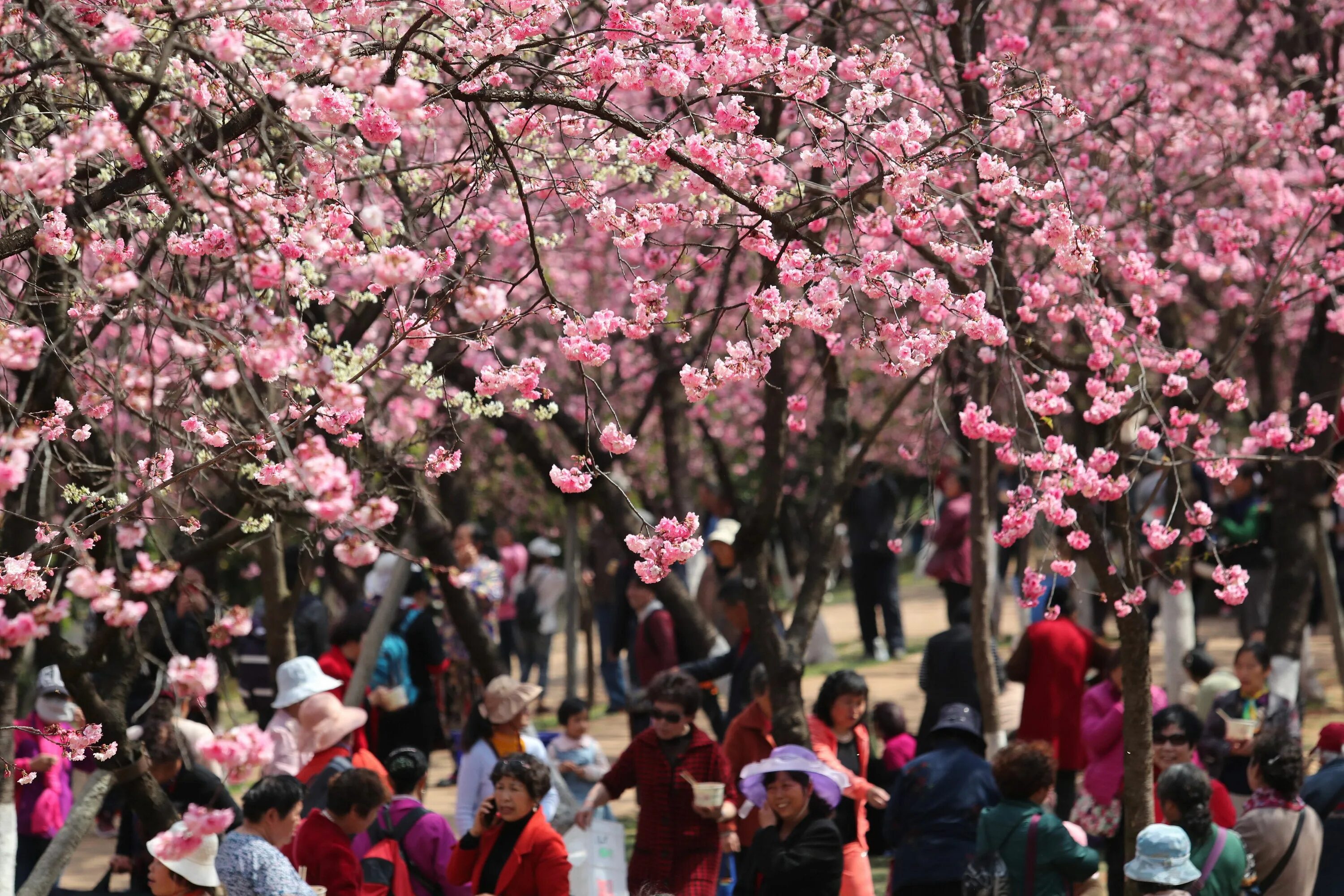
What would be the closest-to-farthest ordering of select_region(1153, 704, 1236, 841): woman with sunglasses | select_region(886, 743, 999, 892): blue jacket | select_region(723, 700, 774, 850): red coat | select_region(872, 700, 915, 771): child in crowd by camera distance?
select_region(886, 743, 999, 892): blue jacket < select_region(1153, 704, 1236, 841): woman with sunglasses < select_region(723, 700, 774, 850): red coat < select_region(872, 700, 915, 771): child in crowd

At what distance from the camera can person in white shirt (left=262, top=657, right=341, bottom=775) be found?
23.9ft

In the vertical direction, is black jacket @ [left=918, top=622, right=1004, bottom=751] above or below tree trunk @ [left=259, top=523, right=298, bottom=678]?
below

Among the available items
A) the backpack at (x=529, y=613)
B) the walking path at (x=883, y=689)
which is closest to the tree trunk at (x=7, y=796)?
the walking path at (x=883, y=689)

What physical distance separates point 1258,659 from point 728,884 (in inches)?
117

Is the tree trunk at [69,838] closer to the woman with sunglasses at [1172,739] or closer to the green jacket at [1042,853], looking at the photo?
the green jacket at [1042,853]

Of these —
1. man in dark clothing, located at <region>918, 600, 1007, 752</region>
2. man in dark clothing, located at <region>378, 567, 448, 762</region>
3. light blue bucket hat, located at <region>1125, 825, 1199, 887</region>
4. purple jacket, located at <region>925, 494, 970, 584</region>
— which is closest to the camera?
light blue bucket hat, located at <region>1125, 825, 1199, 887</region>

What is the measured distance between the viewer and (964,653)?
872 centimetres

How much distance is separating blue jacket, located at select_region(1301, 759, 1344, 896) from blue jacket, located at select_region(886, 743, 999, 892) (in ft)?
4.31

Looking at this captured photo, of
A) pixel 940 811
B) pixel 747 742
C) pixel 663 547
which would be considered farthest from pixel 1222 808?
pixel 663 547

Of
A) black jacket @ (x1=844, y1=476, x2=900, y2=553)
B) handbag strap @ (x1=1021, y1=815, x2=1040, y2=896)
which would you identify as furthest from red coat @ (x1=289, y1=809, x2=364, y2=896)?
black jacket @ (x1=844, y1=476, x2=900, y2=553)

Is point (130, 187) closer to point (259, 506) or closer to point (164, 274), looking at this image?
point (259, 506)

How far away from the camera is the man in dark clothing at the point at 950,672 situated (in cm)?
862

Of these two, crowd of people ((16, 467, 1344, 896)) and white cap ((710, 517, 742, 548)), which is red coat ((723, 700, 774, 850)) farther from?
white cap ((710, 517, 742, 548))

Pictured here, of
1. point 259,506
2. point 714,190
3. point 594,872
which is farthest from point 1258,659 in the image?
point 259,506
